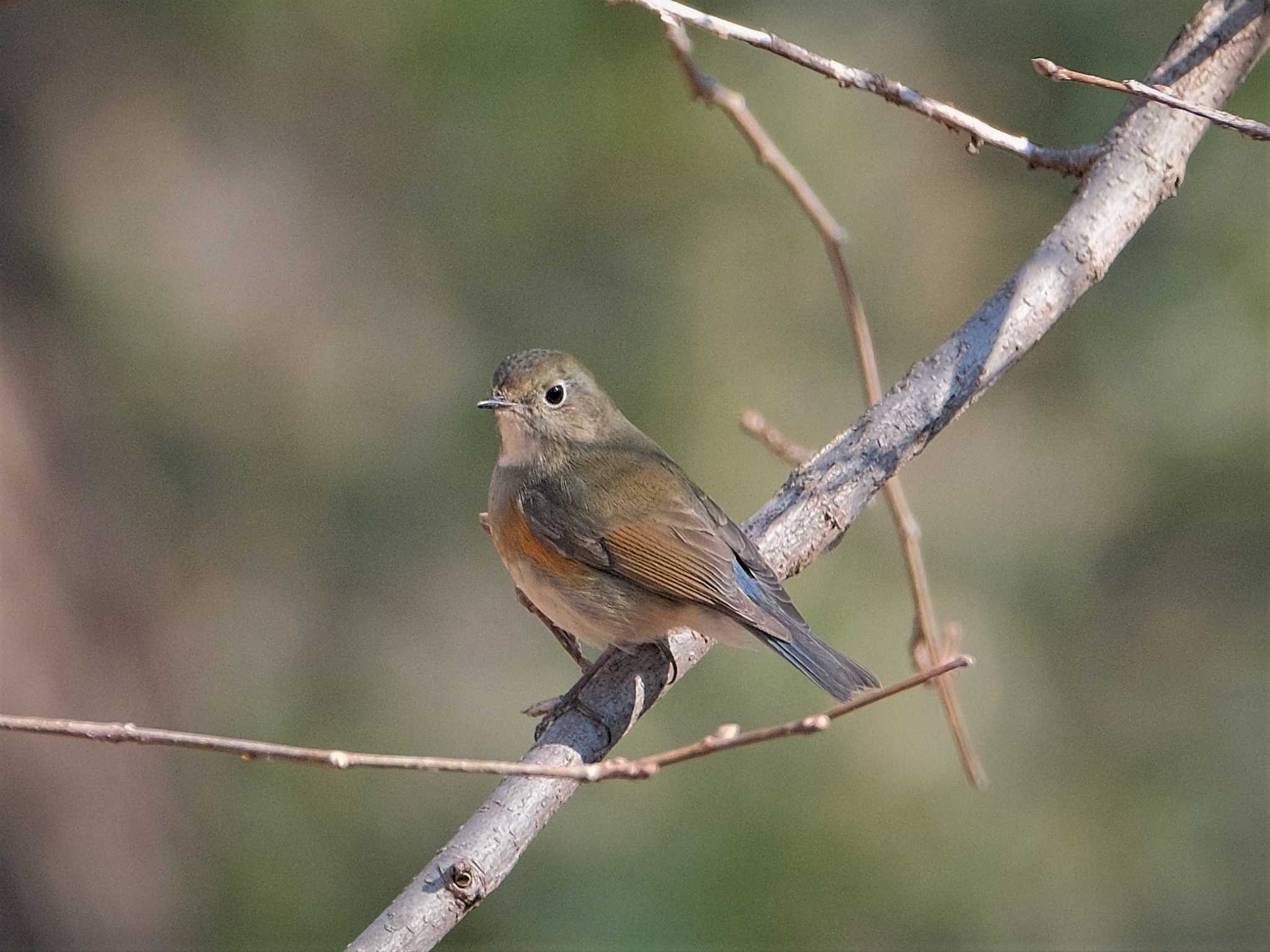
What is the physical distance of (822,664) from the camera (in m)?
2.82

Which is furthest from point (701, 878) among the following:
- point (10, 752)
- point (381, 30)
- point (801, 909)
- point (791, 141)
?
point (381, 30)

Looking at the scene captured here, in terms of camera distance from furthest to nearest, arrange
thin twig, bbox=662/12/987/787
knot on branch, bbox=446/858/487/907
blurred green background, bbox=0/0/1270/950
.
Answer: blurred green background, bbox=0/0/1270/950, thin twig, bbox=662/12/987/787, knot on branch, bbox=446/858/487/907

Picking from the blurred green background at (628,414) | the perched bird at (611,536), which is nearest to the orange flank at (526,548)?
the perched bird at (611,536)

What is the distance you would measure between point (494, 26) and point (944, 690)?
8.43 ft

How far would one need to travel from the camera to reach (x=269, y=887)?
14.5 feet

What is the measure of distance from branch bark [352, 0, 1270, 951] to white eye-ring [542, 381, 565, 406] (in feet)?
2.63

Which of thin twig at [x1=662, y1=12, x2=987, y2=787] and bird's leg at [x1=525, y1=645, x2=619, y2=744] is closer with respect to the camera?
bird's leg at [x1=525, y1=645, x2=619, y2=744]

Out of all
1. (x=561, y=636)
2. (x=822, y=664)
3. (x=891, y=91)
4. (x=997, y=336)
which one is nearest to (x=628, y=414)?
(x=561, y=636)

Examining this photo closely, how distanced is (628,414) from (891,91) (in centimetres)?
258

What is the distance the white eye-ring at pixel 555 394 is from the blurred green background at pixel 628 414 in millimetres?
1409

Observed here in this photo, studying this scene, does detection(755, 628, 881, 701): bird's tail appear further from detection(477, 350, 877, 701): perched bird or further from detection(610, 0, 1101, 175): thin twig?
detection(610, 0, 1101, 175): thin twig

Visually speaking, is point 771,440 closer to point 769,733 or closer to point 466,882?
point 466,882

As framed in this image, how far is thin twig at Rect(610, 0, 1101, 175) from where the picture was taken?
1.85m

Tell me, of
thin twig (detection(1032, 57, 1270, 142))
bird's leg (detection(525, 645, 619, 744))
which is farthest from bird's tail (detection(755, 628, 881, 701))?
thin twig (detection(1032, 57, 1270, 142))
